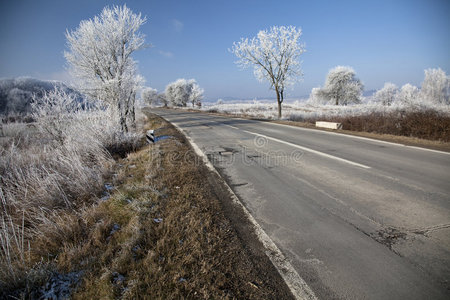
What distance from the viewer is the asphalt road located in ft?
6.00

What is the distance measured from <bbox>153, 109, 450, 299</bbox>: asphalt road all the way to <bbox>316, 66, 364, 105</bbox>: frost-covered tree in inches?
2052

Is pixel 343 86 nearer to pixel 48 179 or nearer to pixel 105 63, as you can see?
pixel 105 63

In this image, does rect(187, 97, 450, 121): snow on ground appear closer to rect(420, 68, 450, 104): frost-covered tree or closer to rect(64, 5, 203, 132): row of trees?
rect(420, 68, 450, 104): frost-covered tree

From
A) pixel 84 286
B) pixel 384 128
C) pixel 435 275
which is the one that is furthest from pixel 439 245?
pixel 384 128

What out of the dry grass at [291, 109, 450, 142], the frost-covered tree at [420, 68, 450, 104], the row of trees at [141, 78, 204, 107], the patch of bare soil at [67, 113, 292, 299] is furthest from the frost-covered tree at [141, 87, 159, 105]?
the patch of bare soil at [67, 113, 292, 299]

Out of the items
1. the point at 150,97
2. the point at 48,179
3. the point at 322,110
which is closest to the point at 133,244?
the point at 48,179

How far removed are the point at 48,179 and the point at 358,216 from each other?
17.8 ft

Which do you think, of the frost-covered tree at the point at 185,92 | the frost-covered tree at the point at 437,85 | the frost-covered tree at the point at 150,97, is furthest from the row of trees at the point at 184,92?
the frost-covered tree at the point at 437,85

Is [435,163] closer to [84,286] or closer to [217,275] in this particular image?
[217,275]

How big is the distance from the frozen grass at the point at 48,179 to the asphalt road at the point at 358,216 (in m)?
2.79

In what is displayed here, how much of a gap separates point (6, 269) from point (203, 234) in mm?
1928

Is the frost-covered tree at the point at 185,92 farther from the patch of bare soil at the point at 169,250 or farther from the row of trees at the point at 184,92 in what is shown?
the patch of bare soil at the point at 169,250

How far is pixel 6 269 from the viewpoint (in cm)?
184

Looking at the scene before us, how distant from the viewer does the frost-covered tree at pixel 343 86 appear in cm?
4838
